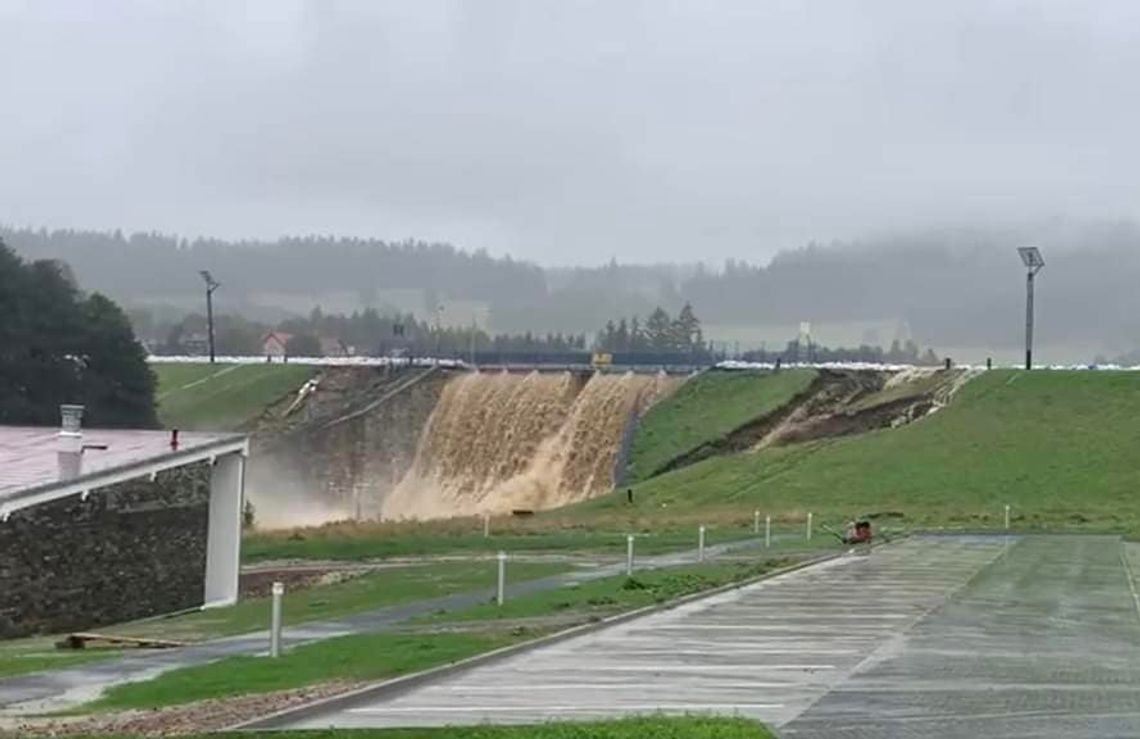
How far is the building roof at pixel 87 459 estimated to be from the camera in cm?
3141

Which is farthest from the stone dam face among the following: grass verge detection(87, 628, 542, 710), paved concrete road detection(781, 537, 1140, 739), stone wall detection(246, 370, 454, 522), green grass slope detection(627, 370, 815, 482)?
grass verge detection(87, 628, 542, 710)

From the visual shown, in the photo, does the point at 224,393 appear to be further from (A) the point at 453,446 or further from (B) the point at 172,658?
(B) the point at 172,658

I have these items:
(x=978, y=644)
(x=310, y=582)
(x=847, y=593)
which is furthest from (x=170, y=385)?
(x=978, y=644)

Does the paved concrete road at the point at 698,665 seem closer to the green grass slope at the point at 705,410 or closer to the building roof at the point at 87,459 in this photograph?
the building roof at the point at 87,459

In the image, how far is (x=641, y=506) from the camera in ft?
229

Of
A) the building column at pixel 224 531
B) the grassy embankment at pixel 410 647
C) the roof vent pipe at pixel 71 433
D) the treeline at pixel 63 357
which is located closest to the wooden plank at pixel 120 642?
the grassy embankment at pixel 410 647

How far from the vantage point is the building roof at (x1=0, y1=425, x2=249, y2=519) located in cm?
3141

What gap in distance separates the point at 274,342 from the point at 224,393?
6538 cm

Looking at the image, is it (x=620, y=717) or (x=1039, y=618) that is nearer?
(x=620, y=717)

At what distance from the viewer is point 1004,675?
18.8 meters

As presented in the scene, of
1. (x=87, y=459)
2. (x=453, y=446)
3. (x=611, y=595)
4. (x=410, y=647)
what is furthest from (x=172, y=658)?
(x=453, y=446)

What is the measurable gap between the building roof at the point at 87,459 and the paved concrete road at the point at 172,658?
7.21 metres

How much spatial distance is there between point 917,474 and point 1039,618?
47.5 m

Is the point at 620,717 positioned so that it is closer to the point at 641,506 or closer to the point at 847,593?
the point at 847,593
